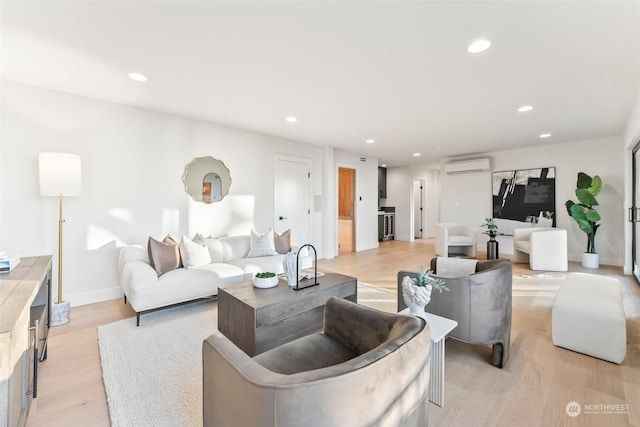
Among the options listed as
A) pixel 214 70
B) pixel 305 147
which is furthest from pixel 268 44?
pixel 305 147

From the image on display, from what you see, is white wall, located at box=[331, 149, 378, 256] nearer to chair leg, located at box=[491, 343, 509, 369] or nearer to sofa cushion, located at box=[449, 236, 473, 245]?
sofa cushion, located at box=[449, 236, 473, 245]

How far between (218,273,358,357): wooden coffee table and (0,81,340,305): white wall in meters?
2.09

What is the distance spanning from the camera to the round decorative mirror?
409 centimetres

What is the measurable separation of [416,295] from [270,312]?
1039 mm

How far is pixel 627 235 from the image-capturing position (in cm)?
441

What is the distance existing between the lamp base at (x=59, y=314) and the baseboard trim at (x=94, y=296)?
49cm

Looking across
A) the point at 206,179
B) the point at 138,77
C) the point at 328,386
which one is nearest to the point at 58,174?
the point at 138,77

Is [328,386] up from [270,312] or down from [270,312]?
up

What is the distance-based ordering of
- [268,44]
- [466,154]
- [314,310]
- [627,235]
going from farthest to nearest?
1. [466,154]
2. [627,235]
3. [314,310]
4. [268,44]

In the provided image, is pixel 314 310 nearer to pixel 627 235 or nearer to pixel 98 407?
pixel 98 407

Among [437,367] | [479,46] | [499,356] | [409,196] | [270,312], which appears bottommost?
[499,356]

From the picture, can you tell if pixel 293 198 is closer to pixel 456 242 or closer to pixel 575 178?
pixel 456 242

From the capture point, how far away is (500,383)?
1823mm

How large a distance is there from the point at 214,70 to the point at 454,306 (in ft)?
9.25
